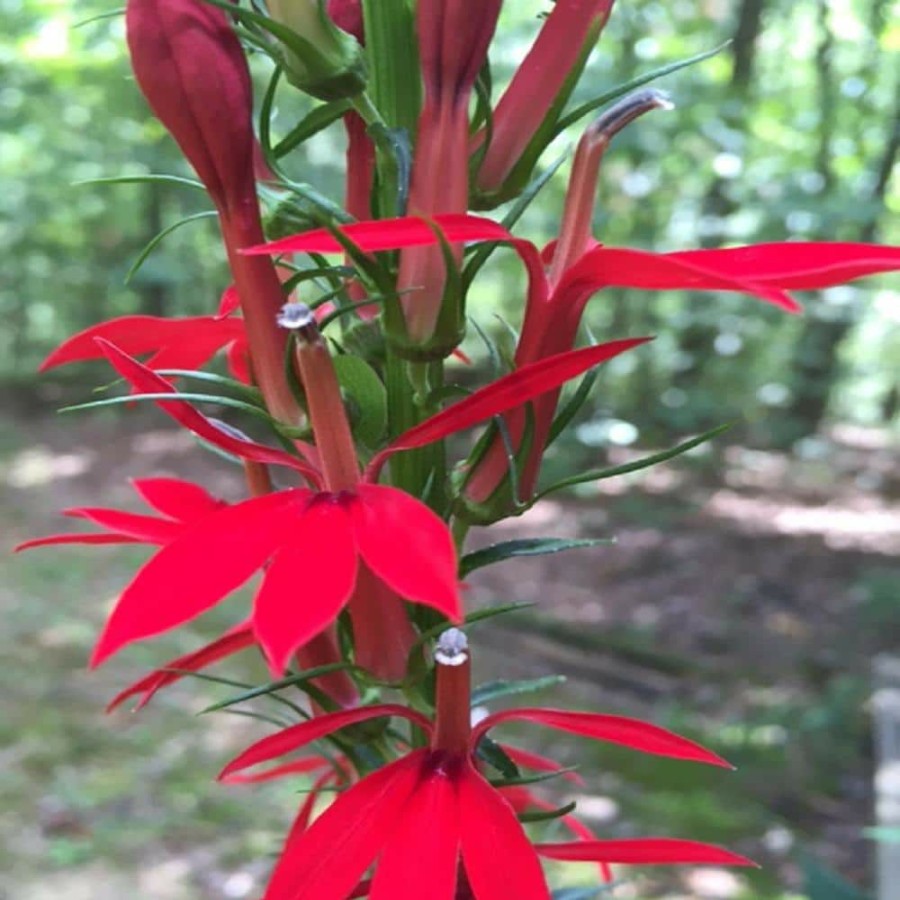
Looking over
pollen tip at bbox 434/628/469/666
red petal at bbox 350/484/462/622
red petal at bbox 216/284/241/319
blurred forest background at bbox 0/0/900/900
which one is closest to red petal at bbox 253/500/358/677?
red petal at bbox 350/484/462/622

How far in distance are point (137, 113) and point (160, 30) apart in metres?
3.74

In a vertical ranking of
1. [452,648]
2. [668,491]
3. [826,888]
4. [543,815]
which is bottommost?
[668,491]

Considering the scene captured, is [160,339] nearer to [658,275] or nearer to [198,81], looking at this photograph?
[198,81]

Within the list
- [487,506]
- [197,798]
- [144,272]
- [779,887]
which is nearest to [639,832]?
[779,887]

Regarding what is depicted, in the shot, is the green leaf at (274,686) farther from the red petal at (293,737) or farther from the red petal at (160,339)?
the red petal at (160,339)

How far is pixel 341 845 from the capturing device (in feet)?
1.30

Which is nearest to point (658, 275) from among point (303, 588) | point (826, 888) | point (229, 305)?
point (303, 588)

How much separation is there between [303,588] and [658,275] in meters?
0.16

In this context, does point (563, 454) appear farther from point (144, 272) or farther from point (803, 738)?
point (144, 272)

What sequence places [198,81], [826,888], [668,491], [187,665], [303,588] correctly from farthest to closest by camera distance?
[668,491], [826,888], [187,665], [198,81], [303,588]

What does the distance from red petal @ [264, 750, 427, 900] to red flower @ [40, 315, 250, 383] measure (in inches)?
9.5

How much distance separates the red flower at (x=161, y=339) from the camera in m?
0.48

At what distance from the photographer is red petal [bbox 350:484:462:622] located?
0.30 meters

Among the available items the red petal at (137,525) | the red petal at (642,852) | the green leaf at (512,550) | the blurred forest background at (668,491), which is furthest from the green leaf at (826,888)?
the blurred forest background at (668,491)
